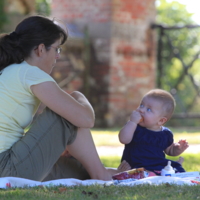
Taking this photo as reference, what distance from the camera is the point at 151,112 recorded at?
Answer: 3.82 meters

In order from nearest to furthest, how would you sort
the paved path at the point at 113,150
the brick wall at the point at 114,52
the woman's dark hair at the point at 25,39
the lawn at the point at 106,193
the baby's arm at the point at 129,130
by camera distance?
1. the lawn at the point at 106,193
2. the woman's dark hair at the point at 25,39
3. the baby's arm at the point at 129,130
4. the paved path at the point at 113,150
5. the brick wall at the point at 114,52

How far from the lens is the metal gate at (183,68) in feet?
34.0

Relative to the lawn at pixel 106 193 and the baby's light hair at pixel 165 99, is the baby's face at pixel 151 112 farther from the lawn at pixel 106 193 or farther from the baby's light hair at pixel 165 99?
the lawn at pixel 106 193

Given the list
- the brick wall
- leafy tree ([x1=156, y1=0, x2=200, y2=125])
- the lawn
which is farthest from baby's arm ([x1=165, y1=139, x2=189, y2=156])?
leafy tree ([x1=156, y1=0, x2=200, y2=125])

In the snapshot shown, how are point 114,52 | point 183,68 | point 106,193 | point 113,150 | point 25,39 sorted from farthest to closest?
point 183,68
point 114,52
point 113,150
point 25,39
point 106,193

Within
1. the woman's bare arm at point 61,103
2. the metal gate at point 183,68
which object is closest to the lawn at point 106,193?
the woman's bare arm at point 61,103

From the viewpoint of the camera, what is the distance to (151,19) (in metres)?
10.0

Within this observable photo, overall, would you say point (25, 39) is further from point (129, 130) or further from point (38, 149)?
point (129, 130)

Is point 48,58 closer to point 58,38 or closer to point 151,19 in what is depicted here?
point 58,38

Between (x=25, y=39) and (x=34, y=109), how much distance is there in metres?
0.48

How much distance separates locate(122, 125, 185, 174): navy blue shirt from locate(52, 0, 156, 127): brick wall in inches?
221

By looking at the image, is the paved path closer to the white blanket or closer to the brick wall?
the white blanket

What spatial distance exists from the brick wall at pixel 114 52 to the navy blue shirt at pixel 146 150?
18.4 feet

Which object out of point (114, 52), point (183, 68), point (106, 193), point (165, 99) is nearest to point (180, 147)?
point (165, 99)
